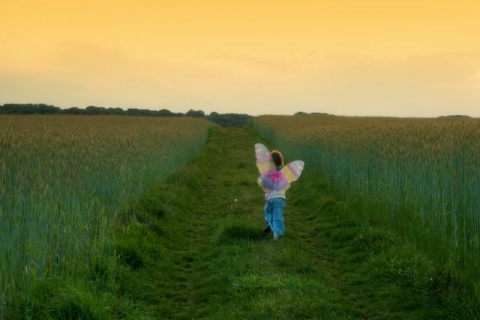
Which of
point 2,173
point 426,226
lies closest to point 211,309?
point 2,173

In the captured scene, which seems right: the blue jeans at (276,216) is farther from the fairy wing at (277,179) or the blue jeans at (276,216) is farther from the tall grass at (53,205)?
the tall grass at (53,205)

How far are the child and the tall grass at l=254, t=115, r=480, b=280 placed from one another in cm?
201

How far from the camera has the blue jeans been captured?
12102 millimetres

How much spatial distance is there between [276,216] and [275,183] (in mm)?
696

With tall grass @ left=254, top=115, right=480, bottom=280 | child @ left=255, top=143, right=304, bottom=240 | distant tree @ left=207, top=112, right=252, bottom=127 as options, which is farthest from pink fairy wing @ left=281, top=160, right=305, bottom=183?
distant tree @ left=207, top=112, right=252, bottom=127

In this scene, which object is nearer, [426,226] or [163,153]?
[426,226]

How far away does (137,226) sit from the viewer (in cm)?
1212

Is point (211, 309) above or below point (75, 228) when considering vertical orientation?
below

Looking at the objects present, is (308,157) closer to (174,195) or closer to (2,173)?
(174,195)

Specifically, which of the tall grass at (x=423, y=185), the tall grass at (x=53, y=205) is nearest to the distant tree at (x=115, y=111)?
the tall grass at (x=423, y=185)

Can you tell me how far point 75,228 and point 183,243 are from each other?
3664 mm

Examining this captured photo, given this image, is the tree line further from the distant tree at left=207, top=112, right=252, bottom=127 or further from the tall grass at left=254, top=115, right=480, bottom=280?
the tall grass at left=254, top=115, right=480, bottom=280

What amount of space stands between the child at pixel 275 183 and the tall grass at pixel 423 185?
6.60 feet

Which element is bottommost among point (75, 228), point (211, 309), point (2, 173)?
point (211, 309)
